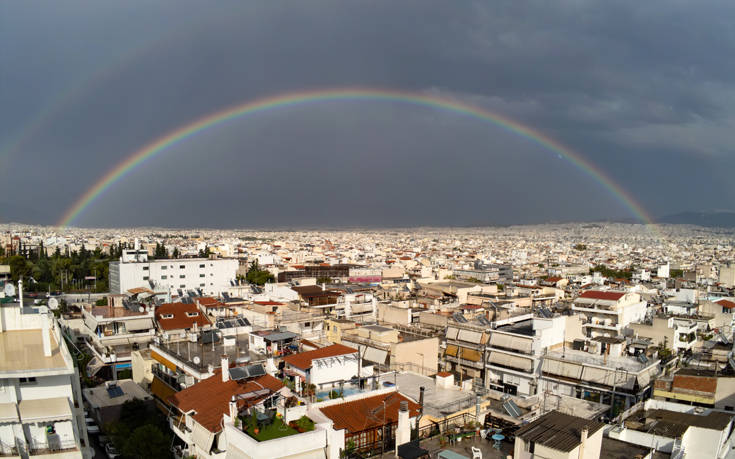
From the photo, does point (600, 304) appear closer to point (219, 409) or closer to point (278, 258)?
point (219, 409)

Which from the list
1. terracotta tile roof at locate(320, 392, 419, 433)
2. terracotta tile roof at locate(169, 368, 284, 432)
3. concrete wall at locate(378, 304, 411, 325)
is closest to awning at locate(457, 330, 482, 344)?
concrete wall at locate(378, 304, 411, 325)

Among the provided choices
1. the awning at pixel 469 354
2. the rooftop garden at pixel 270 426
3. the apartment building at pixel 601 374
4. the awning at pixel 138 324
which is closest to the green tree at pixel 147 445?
the rooftop garden at pixel 270 426

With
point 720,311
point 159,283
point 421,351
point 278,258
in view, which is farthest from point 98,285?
point 720,311

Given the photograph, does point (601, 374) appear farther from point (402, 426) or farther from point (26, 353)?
point (26, 353)

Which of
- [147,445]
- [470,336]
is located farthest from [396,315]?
[147,445]

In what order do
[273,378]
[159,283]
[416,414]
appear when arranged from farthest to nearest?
[159,283] < [273,378] < [416,414]

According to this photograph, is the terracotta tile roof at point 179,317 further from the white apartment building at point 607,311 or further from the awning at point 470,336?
the white apartment building at point 607,311
